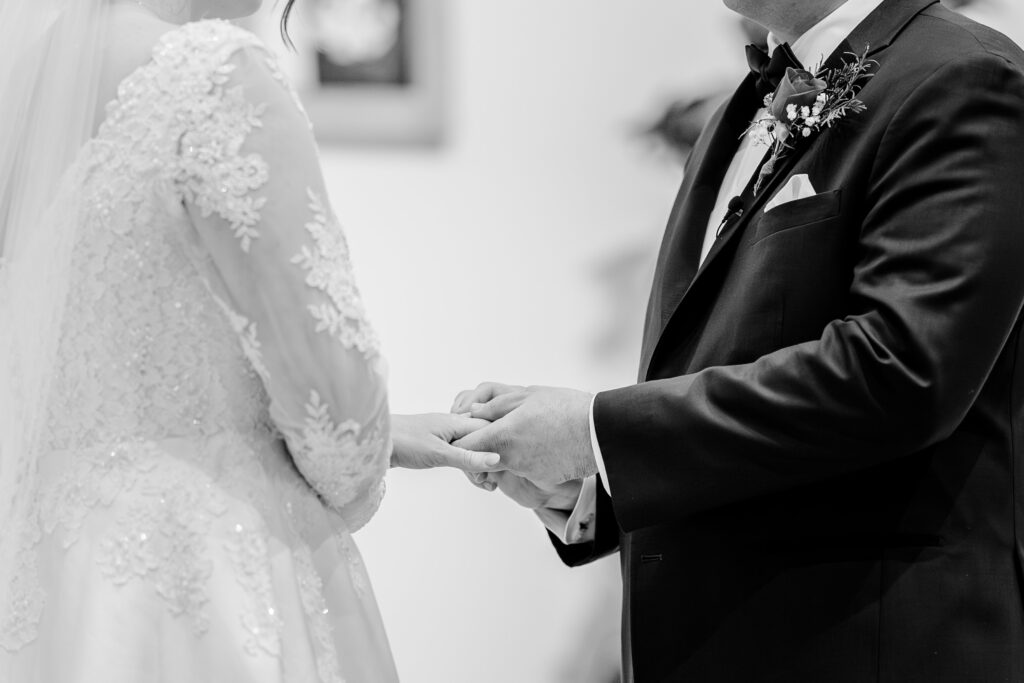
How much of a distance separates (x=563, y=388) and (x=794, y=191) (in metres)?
0.47

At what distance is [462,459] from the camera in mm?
1723

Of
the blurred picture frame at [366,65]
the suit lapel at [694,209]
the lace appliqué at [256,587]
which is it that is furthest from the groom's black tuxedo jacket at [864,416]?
the blurred picture frame at [366,65]

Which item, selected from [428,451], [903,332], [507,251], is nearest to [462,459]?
[428,451]

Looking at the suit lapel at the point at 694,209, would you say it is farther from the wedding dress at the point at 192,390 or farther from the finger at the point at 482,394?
the wedding dress at the point at 192,390

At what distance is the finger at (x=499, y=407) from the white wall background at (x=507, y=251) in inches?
53.9

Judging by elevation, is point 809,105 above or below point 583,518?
above

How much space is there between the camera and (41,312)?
4.13 ft

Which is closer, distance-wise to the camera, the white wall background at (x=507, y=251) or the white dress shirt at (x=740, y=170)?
the white dress shirt at (x=740, y=170)

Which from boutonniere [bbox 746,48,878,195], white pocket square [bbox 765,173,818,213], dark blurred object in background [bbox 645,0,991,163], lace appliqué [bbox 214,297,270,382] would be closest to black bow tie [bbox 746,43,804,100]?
boutonniere [bbox 746,48,878,195]

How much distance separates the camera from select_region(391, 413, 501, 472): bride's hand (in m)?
1.71

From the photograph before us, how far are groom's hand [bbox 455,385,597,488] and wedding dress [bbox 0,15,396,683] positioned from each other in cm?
50

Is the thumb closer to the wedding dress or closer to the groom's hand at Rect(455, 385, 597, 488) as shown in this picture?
the groom's hand at Rect(455, 385, 597, 488)

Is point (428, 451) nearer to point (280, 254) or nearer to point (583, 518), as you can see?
point (583, 518)

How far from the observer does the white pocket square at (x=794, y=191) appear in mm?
1640
